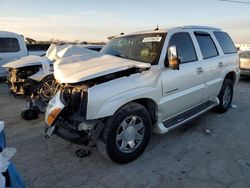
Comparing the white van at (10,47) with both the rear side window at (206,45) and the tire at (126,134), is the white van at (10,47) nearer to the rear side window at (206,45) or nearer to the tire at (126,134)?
the rear side window at (206,45)

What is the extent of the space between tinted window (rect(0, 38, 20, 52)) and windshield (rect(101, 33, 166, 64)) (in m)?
6.84

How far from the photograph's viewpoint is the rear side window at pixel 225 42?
554 cm

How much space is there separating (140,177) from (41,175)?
1319 mm

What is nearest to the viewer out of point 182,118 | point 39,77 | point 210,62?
point 182,118

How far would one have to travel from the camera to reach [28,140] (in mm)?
4332

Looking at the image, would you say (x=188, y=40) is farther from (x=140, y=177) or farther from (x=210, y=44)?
(x=140, y=177)

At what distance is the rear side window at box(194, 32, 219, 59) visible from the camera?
4.75 m

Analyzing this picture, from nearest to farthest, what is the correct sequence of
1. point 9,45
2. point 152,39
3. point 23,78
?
point 152,39 < point 23,78 < point 9,45

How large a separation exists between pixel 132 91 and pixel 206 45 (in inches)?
97.2

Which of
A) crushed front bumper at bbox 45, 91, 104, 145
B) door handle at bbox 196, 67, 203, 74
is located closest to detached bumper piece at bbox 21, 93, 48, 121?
crushed front bumper at bbox 45, 91, 104, 145

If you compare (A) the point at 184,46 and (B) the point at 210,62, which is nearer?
(A) the point at 184,46

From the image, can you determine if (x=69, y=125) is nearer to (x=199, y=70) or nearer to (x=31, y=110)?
(x=31, y=110)

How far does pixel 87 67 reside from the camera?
11.6ft

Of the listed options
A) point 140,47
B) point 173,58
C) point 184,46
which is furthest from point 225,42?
point 173,58
